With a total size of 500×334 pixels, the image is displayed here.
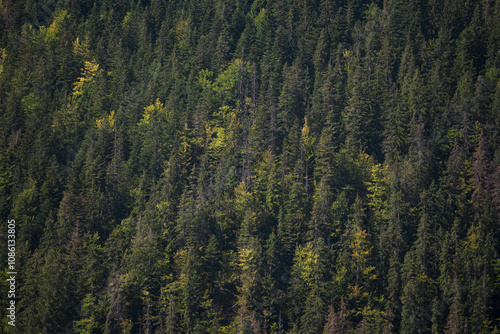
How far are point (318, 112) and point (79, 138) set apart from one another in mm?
39975

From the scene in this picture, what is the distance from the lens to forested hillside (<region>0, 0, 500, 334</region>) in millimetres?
65500

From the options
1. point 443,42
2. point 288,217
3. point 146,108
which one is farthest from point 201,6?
point 288,217

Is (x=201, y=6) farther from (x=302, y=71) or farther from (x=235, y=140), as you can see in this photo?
(x=235, y=140)

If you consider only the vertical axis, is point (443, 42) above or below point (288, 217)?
above

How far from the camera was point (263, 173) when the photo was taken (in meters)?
76.5

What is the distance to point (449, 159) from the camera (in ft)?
241

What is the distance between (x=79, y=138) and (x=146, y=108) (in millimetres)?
12350

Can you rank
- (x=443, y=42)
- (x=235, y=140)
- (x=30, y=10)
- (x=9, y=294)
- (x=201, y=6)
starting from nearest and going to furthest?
(x=9, y=294), (x=235, y=140), (x=443, y=42), (x=201, y=6), (x=30, y=10)

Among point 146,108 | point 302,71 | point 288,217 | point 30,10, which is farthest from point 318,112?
point 30,10

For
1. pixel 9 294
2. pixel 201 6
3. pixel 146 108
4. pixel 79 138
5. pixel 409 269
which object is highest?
pixel 201 6

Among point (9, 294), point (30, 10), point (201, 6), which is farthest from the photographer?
point (30, 10)

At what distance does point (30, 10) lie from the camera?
414ft

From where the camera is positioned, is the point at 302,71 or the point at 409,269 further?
the point at 302,71

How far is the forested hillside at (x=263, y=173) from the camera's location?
215ft
